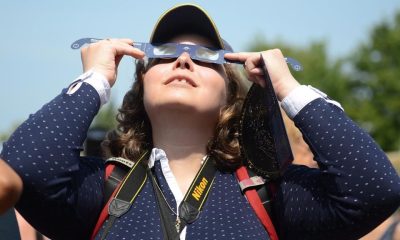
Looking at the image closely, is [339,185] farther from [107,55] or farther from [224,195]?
[107,55]

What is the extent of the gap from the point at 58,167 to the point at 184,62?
2.16ft

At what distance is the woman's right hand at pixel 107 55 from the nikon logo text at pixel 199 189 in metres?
0.53

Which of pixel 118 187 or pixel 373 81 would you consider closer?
pixel 118 187

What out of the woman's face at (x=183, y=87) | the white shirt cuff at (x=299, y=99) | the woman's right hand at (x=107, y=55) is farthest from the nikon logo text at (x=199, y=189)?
the woman's right hand at (x=107, y=55)

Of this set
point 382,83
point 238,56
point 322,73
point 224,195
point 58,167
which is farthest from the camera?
point 322,73

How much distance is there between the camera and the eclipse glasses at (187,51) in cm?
288

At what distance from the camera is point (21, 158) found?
2.50 meters

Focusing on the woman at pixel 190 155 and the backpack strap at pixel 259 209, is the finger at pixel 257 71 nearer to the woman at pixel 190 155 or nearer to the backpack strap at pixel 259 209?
the woman at pixel 190 155

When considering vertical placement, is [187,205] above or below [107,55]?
below

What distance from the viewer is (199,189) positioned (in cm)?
278

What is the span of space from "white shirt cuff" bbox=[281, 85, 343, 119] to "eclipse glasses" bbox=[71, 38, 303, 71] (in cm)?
20

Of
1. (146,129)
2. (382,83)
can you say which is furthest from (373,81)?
(146,129)

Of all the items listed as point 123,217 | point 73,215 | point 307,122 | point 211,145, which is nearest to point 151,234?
point 123,217

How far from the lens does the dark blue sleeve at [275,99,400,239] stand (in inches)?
101
